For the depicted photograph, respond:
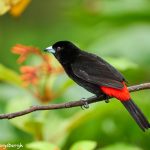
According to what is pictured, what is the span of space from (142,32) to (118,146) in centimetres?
246

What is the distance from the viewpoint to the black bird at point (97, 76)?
4461mm

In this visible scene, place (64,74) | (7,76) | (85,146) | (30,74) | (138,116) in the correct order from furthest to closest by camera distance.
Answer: (64,74) → (7,76) → (30,74) → (138,116) → (85,146)

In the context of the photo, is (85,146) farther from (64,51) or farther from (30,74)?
(64,51)

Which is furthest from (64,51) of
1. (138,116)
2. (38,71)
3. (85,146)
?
(85,146)

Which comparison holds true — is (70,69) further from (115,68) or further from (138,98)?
(138,98)

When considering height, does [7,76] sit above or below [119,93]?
below

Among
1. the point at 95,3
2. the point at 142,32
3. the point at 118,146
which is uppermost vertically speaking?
the point at 118,146

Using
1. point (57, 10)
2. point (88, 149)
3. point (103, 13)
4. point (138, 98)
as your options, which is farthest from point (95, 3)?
point (88, 149)

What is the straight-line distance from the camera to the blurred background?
4793 millimetres

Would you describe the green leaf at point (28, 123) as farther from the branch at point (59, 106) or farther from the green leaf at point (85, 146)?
the green leaf at point (85, 146)

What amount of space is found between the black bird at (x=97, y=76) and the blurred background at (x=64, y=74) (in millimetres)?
92

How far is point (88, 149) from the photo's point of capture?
4156mm

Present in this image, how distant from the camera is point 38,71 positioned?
4812 millimetres

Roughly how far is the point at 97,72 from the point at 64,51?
47cm
